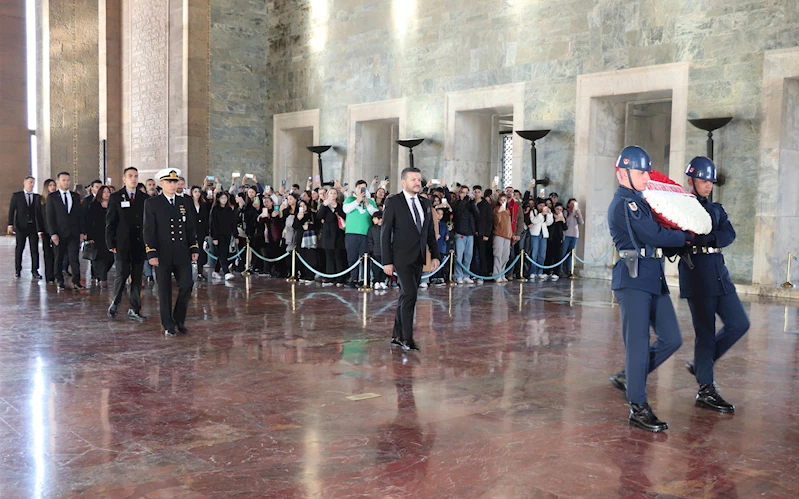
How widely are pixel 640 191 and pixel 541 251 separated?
411 inches

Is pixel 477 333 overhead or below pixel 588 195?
below

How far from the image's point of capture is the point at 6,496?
3.88 meters

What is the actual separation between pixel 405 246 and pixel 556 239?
8.60m

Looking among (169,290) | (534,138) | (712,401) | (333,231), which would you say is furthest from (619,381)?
(534,138)

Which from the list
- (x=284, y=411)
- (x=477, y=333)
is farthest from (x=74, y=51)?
(x=284, y=411)

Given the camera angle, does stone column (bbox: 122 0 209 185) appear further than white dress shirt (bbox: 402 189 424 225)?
Yes

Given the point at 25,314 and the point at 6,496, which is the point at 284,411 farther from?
the point at 25,314

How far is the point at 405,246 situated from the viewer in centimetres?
793

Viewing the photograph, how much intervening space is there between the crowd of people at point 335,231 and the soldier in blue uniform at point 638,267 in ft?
23.2

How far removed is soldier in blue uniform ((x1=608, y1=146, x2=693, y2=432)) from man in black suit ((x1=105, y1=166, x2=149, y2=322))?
627 cm

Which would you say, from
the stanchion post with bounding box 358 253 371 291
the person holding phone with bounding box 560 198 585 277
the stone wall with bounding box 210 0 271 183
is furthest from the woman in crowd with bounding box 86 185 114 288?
the stone wall with bounding box 210 0 271 183

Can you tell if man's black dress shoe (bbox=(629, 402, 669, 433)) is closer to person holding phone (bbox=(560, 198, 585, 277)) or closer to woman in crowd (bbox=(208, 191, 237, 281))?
woman in crowd (bbox=(208, 191, 237, 281))

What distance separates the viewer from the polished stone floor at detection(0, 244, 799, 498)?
4203 millimetres

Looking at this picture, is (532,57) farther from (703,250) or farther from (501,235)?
(703,250)
